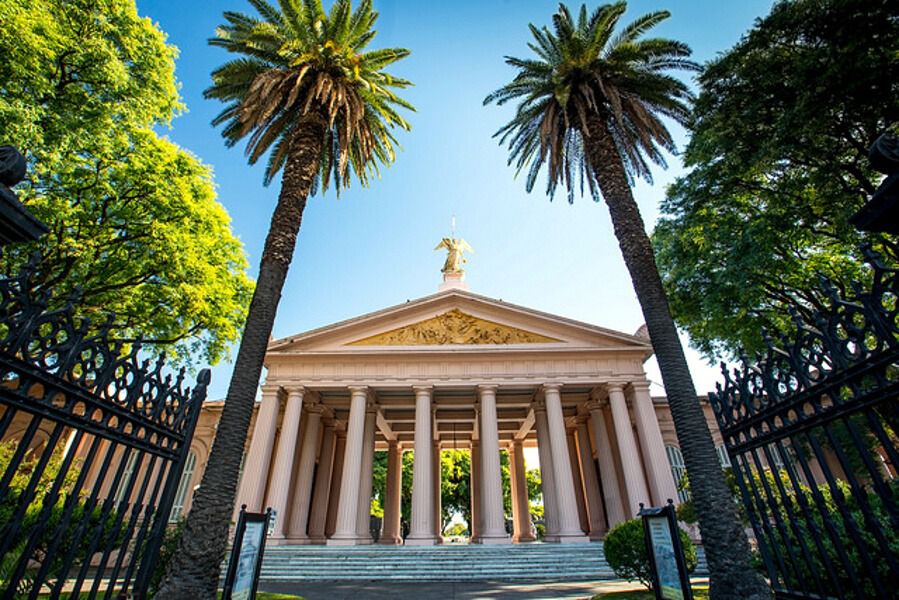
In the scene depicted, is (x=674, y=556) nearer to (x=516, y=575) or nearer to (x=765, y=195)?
(x=516, y=575)

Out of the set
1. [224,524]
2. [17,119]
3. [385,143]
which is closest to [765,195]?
[385,143]

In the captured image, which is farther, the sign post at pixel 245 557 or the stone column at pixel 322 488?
the stone column at pixel 322 488

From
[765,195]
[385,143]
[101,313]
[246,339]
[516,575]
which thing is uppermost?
[385,143]

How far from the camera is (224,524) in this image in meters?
7.22

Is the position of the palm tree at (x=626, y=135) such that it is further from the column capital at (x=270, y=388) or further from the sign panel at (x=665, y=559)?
the column capital at (x=270, y=388)

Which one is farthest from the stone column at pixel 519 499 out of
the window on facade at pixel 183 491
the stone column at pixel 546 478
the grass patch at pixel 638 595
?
the window on facade at pixel 183 491

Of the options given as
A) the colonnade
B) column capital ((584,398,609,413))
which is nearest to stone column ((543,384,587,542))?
the colonnade

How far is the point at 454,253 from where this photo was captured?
91.0ft

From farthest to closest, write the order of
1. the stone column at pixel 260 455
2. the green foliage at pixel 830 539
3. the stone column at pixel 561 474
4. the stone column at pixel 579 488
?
the stone column at pixel 579 488
the stone column at pixel 260 455
the stone column at pixel 561 474
the green foliage at pixel 830 539

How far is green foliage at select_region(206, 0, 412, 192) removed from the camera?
10930mm

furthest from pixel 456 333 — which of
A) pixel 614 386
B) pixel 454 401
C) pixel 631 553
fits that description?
pixel 631 553

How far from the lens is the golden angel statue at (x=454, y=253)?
27406mm

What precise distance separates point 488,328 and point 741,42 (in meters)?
13.7

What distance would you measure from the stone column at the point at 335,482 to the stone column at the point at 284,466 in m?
4.12
